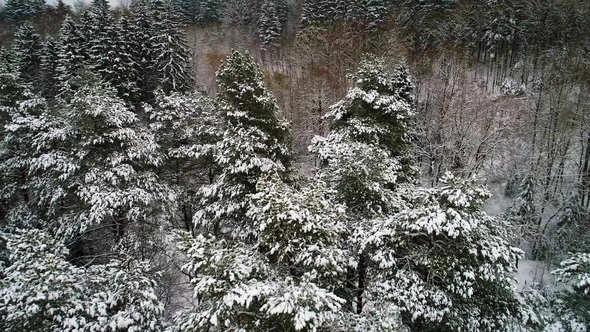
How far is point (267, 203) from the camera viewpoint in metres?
7.71

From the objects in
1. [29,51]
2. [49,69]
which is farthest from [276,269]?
[29,51]

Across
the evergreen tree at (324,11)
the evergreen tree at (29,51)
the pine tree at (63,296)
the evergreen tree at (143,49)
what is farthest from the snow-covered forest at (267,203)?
the evergreen tree at (324,11)

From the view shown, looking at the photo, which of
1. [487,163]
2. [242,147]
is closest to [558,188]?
[487,163]

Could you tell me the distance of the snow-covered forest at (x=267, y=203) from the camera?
7.69m

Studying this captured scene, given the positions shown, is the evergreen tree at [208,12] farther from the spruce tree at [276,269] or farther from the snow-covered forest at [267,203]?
the spruce tree at [276,269]

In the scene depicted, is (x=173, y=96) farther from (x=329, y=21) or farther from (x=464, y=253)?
(x=329, y=21)

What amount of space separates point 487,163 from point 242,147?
22114 mm

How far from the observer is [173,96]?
17891mm

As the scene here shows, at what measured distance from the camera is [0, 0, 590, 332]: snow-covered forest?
7.69 meters

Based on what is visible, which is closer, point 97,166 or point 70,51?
point 97,166

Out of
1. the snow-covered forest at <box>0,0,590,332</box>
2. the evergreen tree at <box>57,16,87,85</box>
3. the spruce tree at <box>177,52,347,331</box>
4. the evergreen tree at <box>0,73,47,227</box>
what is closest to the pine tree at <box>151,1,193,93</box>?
the snow-covered forest at <box>0,0,590,332</box>

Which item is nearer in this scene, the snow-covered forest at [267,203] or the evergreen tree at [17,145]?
the snow-covered forest at [267,203]

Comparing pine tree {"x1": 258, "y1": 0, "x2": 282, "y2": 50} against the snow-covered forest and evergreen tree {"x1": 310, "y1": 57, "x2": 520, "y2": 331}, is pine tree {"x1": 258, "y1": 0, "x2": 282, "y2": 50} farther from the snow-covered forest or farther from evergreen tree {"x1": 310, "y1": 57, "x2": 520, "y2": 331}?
Answer: evergreen tree {"x1": 310, "y1": 57, "x2": 520, "y2": 331}

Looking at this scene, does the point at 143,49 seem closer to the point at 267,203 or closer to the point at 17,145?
the point at 17,145
